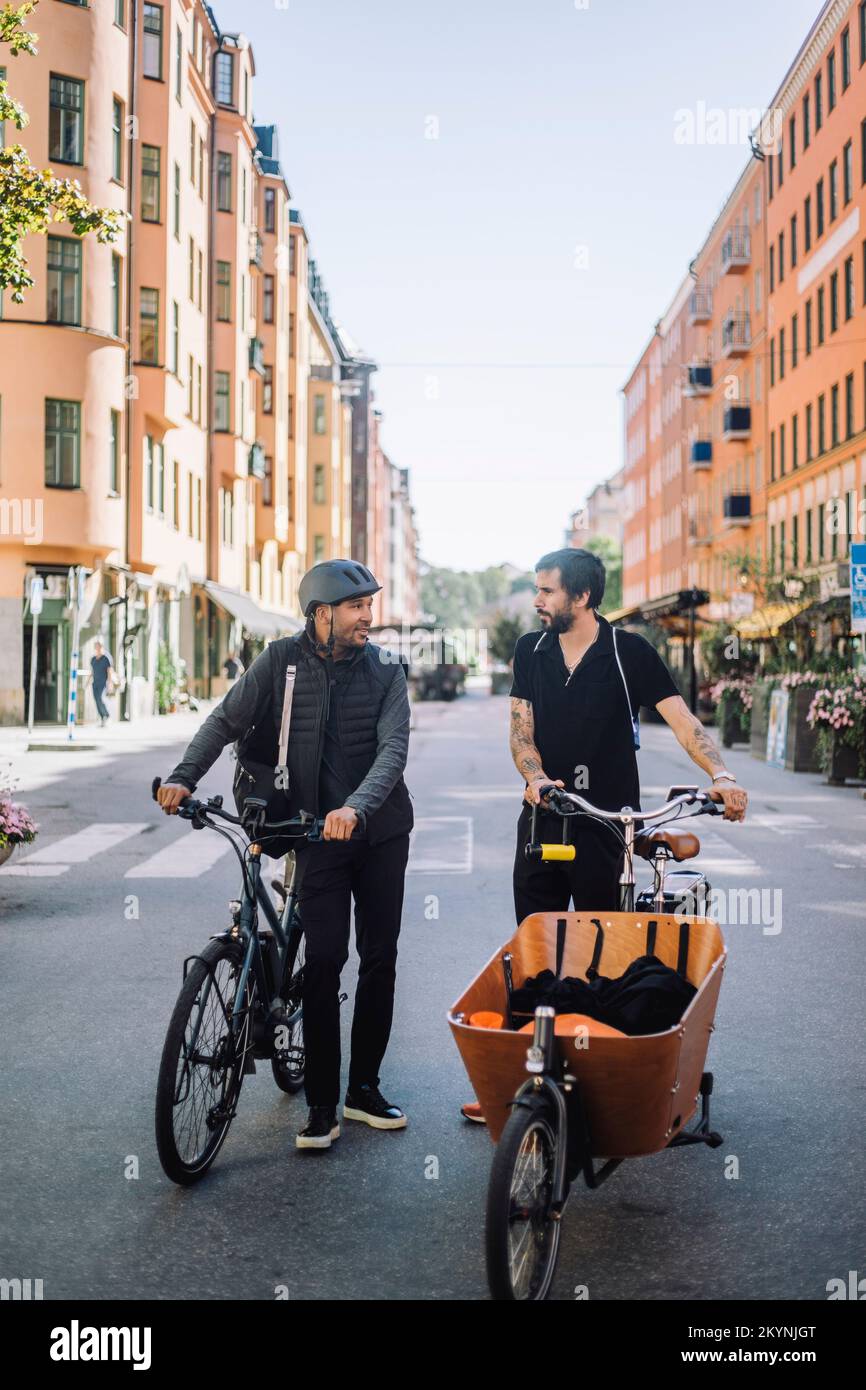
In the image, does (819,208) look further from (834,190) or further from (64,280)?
(64,280)

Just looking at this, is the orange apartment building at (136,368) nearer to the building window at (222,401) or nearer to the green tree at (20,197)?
the building window at (222,401)

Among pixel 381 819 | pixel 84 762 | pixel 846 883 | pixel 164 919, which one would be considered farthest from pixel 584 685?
pixel 84 762

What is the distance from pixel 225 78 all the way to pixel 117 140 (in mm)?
17063

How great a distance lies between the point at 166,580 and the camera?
4238cm

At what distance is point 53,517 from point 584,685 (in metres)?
29.3

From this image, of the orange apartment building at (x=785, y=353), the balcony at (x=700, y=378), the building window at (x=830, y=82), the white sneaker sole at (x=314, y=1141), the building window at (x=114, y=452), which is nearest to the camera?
the white sneaker sole at (x=314, y=1141)

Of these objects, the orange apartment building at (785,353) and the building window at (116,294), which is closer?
the building window at (116,294)

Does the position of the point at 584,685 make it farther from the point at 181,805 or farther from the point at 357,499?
the point at 357,499

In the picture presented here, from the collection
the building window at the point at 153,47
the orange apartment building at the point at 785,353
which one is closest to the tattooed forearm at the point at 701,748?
the orange apartment building at the point at 785,353

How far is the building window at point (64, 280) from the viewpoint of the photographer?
33938 millimetres

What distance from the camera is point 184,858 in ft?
44.0

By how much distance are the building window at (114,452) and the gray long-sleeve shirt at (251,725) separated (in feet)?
100

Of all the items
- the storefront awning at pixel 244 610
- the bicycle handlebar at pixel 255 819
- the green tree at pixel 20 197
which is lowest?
the bicycle handlebar at pixel 255 819

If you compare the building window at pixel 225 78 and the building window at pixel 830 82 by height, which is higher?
the building window at pixel 225 78
